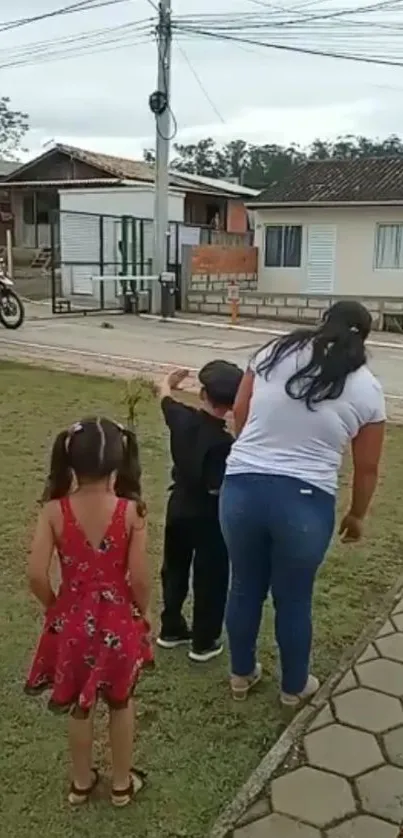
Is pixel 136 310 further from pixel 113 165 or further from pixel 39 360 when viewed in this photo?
pixel 113 165

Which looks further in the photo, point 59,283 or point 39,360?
point 59,283

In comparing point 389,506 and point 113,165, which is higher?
point 113,165

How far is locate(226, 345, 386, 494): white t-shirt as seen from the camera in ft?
7.98

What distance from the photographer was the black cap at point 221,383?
2.76 m

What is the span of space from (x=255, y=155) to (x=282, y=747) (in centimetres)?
5652

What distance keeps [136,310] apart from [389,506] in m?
12.9

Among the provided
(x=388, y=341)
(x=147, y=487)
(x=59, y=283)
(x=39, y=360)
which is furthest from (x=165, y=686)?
(x=59, y=283)

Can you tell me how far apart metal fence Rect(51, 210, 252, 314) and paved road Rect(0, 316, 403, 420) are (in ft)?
7.39

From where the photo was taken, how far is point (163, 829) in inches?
84.9

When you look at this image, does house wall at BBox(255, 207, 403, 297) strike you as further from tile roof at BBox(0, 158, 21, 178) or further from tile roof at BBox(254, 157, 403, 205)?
tile roof at BBox(0, 158, 21, 178)

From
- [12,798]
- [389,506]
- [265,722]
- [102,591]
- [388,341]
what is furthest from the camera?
[388,341]

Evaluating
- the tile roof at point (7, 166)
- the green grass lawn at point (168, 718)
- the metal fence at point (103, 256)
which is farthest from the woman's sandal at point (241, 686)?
the tile roof at point (7, 166)

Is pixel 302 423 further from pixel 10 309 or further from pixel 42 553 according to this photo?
pixel 10 309

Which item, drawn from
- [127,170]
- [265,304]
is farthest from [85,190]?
[265,304]
